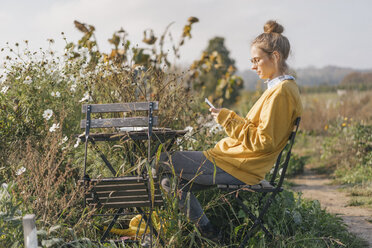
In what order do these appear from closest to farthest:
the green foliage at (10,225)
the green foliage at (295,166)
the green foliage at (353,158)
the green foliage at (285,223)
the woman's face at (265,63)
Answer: the green foliage at (10,225), the woman's face at (265,63), the green foliage at (285,223), the green foliage at (353,158), the green foliage at (295,166)

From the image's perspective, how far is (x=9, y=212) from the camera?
265 cm

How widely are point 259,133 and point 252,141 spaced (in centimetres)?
9

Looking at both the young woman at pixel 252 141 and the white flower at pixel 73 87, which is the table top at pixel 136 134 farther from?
the white flower at pixel 73 87

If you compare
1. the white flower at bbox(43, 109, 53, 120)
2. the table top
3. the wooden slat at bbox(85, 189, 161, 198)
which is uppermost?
the white flower at bbox(43, 109, 53, 120)

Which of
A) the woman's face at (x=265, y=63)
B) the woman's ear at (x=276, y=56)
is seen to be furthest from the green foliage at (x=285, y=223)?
the woman's ear at (x=276, y=56)

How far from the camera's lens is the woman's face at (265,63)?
9.91 feet

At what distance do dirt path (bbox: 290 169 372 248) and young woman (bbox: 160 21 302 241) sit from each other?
60.0 inches

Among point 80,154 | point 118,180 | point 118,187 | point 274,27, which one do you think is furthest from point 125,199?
point 274,27

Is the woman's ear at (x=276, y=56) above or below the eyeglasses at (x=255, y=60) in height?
above

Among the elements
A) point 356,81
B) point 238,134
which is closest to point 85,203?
point 238,134

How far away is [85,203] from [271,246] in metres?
1.39

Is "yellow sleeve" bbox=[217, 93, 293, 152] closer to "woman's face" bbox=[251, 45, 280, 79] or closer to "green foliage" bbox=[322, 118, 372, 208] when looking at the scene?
"woman's face" bbox=[251, 45, 280, 79]

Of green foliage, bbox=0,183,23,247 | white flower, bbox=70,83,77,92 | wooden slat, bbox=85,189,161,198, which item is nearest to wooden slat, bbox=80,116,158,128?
wooden slat, bbox=85,189,161,198

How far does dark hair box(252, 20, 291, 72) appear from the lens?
2988mm
